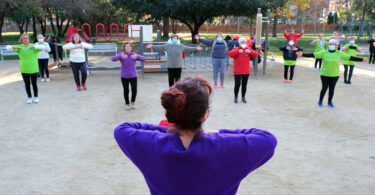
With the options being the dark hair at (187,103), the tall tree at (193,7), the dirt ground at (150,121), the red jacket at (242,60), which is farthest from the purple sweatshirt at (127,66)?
the tall tree at (193,7)

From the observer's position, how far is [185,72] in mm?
14148

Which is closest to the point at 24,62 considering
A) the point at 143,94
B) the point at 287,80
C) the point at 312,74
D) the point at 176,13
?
the point at 143,94

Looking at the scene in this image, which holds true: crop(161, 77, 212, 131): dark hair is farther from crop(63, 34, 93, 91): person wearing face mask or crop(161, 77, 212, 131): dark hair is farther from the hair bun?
crop(63, 34, 93, 91): person wearing face mask

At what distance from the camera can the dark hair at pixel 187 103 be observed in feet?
4.75

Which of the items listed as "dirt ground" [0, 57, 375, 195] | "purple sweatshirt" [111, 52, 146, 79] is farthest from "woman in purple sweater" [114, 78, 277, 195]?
"purple sweatshirt" [111, 52, 146, 79]

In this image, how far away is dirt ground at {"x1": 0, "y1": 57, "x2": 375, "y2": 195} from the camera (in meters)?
4.39

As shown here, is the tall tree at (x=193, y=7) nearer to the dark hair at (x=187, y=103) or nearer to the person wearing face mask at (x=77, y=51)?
the person wearing face mask at (x=77, y=51)

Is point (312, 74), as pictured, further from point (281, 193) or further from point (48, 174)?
point (48, 174)

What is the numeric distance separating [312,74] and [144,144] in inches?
513

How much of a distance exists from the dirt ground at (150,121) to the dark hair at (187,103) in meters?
2.89

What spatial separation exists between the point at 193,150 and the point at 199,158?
5 centimetres

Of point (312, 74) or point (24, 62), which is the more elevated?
point (24, 62)

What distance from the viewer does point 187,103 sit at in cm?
148

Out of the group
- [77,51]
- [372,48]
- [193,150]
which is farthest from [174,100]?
[372,48]
